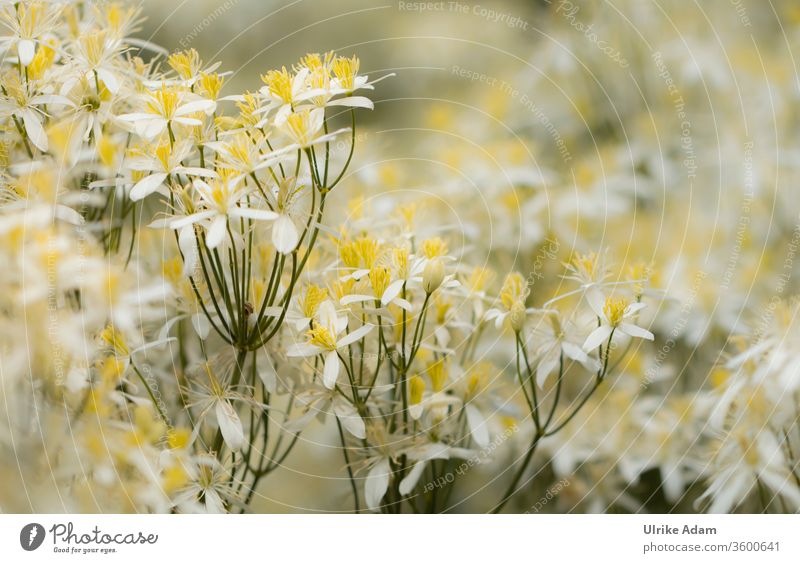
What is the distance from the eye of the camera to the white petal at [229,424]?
0.38 m

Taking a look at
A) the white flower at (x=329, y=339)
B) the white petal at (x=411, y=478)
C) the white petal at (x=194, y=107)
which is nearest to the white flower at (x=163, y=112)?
the white petal at (x=194, y=107)

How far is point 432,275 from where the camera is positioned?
0.37 m

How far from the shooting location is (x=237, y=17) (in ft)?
1.85

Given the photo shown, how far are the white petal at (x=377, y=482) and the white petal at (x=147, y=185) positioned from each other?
191 mm

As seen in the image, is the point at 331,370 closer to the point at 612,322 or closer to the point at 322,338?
the point at 322,338

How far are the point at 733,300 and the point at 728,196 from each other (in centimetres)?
12

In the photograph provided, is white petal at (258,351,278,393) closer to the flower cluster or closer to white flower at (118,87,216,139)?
the flower cluster

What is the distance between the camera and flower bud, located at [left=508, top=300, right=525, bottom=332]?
1.31ft

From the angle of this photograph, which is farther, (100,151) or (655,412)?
(655,412)

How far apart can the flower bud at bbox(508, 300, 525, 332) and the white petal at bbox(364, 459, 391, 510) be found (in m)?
0.10

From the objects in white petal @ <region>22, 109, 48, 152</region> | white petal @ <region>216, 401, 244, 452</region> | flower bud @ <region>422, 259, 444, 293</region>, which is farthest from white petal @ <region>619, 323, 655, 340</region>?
white petal @ <region>22, 109, 48, 152</region>
